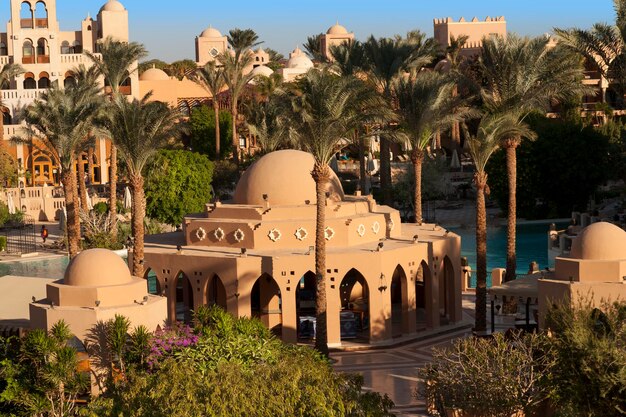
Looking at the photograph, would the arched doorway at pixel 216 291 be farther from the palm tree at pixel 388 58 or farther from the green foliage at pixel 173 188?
the green foliage at pixel 173 188

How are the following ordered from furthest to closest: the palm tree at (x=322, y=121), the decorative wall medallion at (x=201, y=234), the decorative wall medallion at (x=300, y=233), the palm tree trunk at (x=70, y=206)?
the palm tree trunk at (x=70, y=206) < the decorative wall medallion at (x=201, y=234) < the decorative wall medallion at (x=300, y=233) < the palm tree at (x=322, y=121)

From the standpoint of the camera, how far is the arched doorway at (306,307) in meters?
29.5

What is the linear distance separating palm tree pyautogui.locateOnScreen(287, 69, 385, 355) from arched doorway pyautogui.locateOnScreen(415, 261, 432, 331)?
425 centimetres

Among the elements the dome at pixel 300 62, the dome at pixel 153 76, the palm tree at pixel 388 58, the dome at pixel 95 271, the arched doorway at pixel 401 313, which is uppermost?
the dome at pixel 300 62

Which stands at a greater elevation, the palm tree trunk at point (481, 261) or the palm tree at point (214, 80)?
the palm tree at point (214, 80)

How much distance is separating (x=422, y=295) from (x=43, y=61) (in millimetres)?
46630

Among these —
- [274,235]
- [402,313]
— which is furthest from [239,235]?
[402,313]

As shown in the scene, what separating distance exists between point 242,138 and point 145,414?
63.7 meters

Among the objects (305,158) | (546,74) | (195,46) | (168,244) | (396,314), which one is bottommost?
(396,314)

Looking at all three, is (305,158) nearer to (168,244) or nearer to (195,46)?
(168,244)

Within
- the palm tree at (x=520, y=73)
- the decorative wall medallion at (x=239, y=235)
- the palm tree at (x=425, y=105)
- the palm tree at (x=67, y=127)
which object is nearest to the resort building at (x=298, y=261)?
the decorative wall medallion at (x=239, y=235)

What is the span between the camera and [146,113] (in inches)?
1182

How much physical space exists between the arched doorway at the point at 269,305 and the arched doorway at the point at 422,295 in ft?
11.7

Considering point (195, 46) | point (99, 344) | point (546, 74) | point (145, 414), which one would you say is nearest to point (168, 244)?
point (99, 344)
